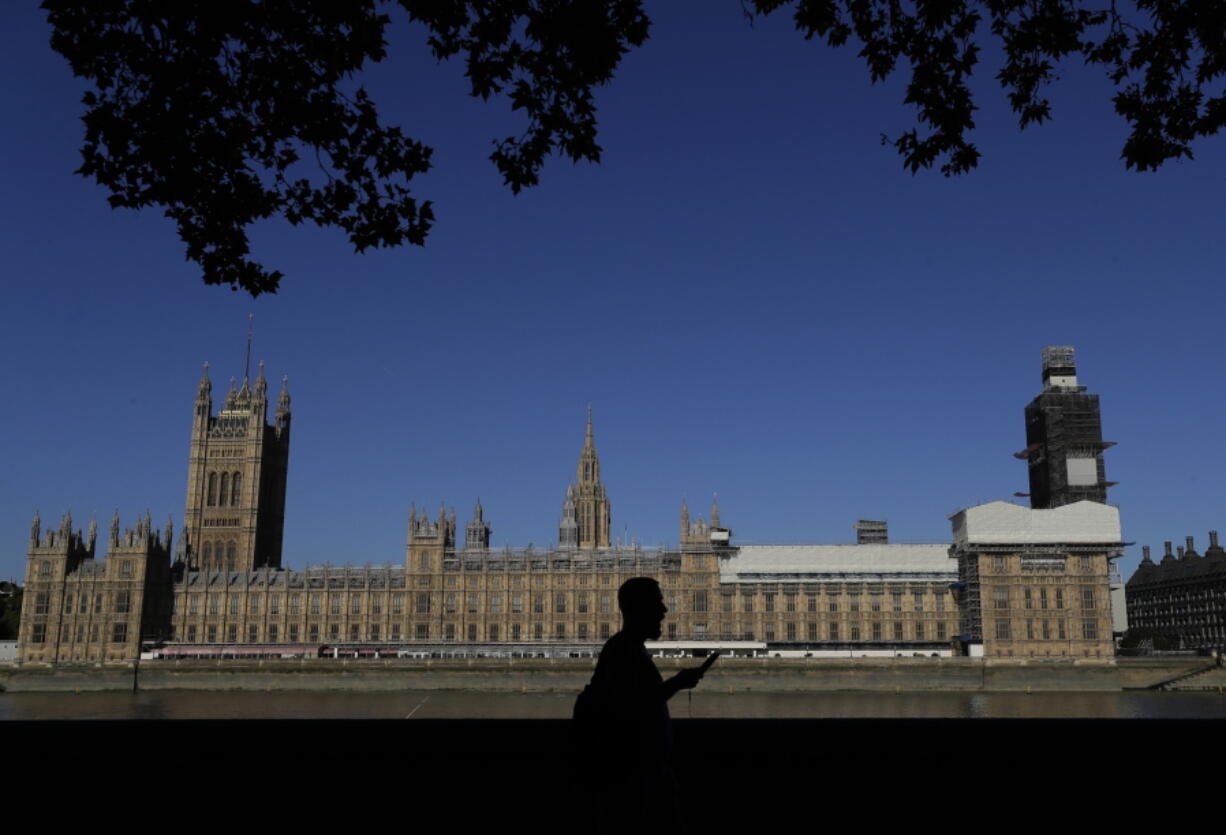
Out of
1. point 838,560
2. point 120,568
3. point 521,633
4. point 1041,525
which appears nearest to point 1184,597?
point 1041,525

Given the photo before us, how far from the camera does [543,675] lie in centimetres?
9400

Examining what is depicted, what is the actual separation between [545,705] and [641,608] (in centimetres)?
7473

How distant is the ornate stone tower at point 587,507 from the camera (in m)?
167

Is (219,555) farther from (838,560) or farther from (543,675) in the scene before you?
(838,560)

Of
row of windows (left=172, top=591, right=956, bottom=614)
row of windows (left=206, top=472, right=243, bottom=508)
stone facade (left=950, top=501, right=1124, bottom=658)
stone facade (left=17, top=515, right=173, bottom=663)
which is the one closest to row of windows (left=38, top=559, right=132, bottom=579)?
stone facade (left=17, top=515, right=173, bottom=663)

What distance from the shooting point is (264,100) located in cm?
1206

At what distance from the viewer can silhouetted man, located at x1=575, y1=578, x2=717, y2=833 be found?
6375mm

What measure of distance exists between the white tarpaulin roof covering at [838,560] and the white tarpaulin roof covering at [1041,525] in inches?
234

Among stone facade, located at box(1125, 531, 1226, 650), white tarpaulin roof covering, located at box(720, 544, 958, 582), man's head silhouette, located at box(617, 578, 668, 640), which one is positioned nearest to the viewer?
man's head silhouette, located at box(617, 578, 668, 640)
